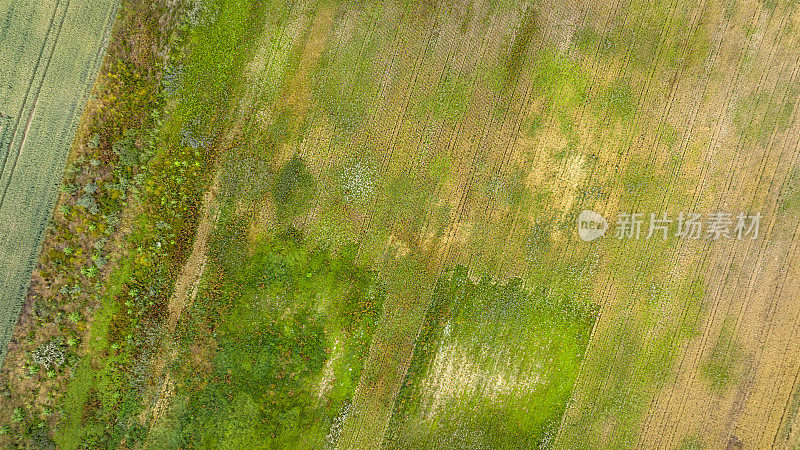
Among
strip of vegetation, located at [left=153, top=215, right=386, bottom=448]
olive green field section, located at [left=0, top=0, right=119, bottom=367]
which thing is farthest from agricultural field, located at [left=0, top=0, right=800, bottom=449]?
olive green field section, located at [left=0, top=0, right=119, bottom=367]

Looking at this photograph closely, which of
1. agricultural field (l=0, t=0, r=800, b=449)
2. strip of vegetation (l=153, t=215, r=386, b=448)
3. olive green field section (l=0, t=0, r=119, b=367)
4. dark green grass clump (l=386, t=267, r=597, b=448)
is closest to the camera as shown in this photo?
olive green field section (l=0, t=0, r=119, b=367)

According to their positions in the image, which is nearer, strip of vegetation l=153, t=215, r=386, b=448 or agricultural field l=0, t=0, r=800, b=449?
agricultural field l=0, t=0, r=800, b=449

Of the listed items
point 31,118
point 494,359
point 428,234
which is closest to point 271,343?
point 428,234

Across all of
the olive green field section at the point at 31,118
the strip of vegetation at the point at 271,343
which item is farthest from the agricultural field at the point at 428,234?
the olive green field section at the point at 31,118

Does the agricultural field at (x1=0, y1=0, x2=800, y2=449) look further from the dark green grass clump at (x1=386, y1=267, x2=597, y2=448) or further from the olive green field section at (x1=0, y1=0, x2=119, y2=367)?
the olive green field section at (x1=0, y1=0, x2=119, y2=367)

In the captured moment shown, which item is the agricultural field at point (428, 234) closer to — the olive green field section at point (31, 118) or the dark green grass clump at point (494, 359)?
the dark green grass clump at point (494, 359)

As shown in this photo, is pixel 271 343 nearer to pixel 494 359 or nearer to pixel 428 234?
pixel 428 234

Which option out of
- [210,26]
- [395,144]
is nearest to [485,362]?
[395,144]
